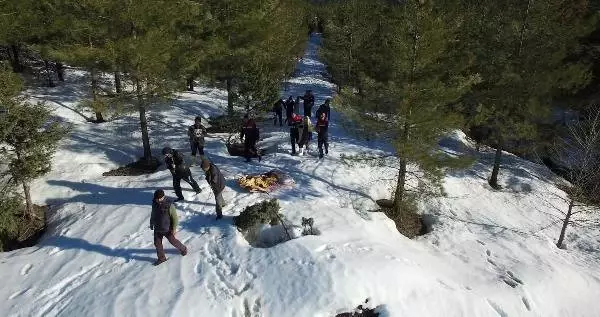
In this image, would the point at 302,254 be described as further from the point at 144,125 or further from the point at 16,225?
the point at 144,125

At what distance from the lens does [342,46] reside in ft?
96.0

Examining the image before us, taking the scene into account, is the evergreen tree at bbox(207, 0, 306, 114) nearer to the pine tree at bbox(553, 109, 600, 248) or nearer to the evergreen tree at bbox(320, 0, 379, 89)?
the evergreen tree at bbox(320, 0, 379, 89)

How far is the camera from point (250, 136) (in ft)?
52.1

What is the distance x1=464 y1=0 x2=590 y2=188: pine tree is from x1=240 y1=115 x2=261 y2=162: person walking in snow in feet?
25.9

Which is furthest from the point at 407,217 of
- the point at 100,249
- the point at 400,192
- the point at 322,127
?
the point at 100,249

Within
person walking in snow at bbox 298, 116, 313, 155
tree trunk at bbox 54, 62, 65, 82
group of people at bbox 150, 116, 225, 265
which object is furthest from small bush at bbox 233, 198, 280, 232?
tree trunk at bbox 54, 62, 65, 82

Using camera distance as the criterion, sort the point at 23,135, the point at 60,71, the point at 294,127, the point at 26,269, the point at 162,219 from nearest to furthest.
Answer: the point at 162,219
the point at 26,269
the point at 23,135
the point at 294,127
the point at 60,71

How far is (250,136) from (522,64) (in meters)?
10.3

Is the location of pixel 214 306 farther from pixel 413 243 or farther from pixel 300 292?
pixel 413 243

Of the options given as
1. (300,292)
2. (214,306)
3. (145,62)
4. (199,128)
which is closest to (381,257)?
(300,292)

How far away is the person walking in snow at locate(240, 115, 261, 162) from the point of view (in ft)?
51.0

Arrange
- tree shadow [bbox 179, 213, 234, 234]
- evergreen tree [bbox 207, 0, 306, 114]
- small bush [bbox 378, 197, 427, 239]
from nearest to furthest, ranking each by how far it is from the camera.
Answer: tree shadow [bbox 179, 213, 234, 234] → small bush [bbox 378, 197, 427, 239] → evergreen tree [bbox 207, 0, 306, 114]

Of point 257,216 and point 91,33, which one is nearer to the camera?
point 257,216

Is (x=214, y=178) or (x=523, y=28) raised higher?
(x=523, y=28)
